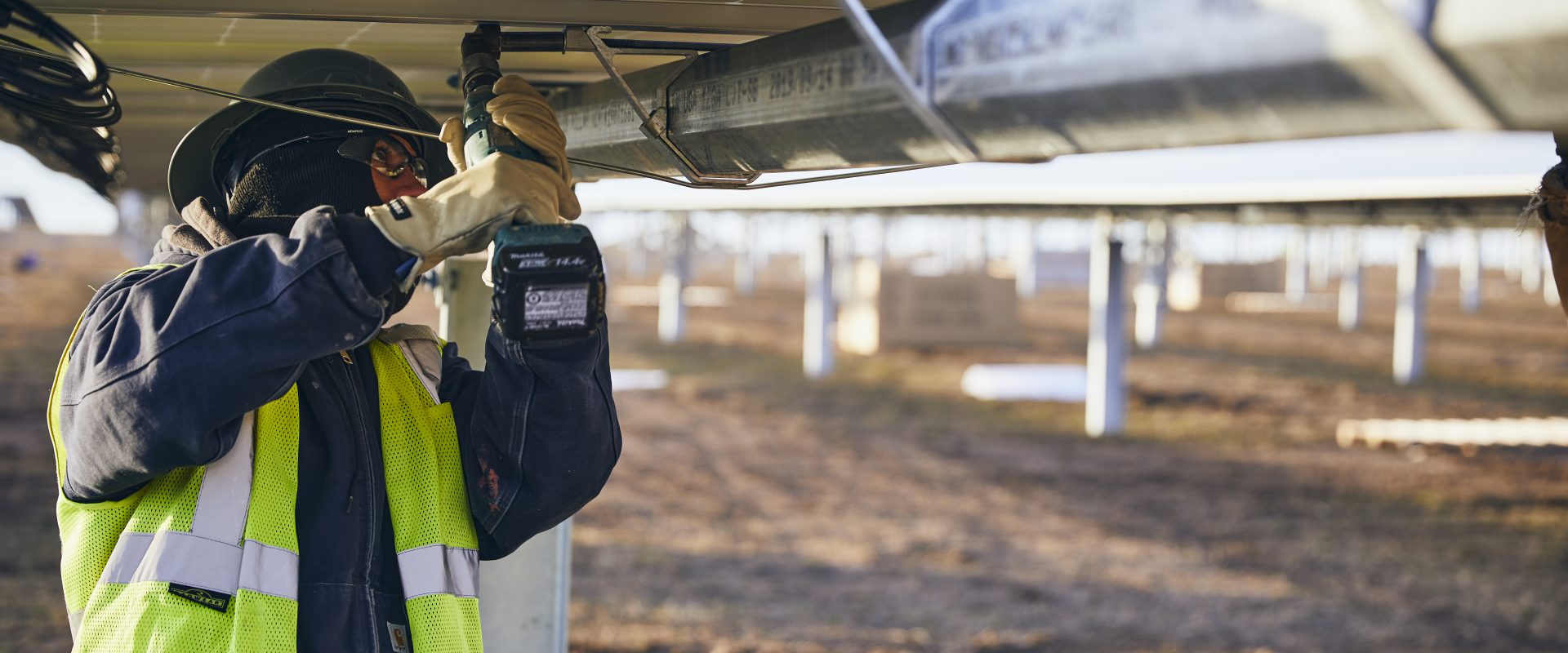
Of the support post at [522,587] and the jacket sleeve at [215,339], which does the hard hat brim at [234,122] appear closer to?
the jacket sleeve at [215,339]

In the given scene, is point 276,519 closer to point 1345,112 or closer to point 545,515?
point 545,515

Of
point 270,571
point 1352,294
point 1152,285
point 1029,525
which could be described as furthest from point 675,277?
point 270,571

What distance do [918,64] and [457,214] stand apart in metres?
0.75

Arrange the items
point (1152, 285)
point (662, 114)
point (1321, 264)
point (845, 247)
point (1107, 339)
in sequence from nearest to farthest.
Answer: point (662, 114), point (1107, 339), point (1152, 285), point (845, 247), point (1321, 264)

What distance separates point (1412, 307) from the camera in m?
20.7

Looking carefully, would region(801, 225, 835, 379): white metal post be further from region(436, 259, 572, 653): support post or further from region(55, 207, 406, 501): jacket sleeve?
region(55, 207, 406, 501): jacket sleeve

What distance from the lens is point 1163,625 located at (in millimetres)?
8328

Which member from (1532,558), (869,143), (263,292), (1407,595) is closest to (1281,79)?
(869,143)

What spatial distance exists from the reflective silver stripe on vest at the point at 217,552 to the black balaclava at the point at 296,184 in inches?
17.5

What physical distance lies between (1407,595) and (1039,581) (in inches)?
103

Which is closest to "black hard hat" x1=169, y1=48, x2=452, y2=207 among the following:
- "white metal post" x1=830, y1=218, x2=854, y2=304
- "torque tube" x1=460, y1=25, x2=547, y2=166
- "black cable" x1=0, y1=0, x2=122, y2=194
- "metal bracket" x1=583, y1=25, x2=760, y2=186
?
"black cable" x1=0, y1=0, x2=122, y2=194

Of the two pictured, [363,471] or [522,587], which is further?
[522,587]

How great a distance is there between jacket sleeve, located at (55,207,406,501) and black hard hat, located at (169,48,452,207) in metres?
0.57

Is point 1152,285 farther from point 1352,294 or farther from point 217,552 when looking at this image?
point 217,552
